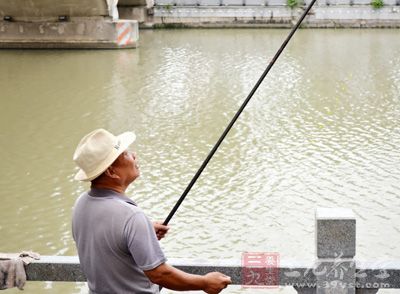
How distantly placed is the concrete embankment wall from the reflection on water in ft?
21.6

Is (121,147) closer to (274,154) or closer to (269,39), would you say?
(274,154)

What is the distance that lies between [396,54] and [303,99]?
6164mm

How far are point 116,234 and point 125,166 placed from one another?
29cm

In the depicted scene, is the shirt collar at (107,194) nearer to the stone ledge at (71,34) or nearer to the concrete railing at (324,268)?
the concrete railing at (324,268)

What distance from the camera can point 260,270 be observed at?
3.25m

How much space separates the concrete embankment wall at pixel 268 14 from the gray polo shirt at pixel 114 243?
70.4 feet

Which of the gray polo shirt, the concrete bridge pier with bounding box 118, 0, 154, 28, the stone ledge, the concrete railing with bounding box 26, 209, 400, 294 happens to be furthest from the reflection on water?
the concrete bridge pier with bounding box 118, 0, 154, 28

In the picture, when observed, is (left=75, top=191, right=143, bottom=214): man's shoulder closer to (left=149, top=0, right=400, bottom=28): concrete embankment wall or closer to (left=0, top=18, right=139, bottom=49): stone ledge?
(left=0, top=18, right=139, bottom=49): stone ledge

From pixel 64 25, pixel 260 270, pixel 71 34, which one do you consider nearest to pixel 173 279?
pixel 260 270

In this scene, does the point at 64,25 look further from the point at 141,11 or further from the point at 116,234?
the point at 116,234

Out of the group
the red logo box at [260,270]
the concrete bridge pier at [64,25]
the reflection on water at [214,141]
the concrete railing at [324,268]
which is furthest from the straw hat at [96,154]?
the concrete bridge pier at [64,25]

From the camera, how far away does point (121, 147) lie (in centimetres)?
259

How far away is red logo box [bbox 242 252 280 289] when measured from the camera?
324cm

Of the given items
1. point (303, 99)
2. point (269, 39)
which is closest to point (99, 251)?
point (303, 99)
